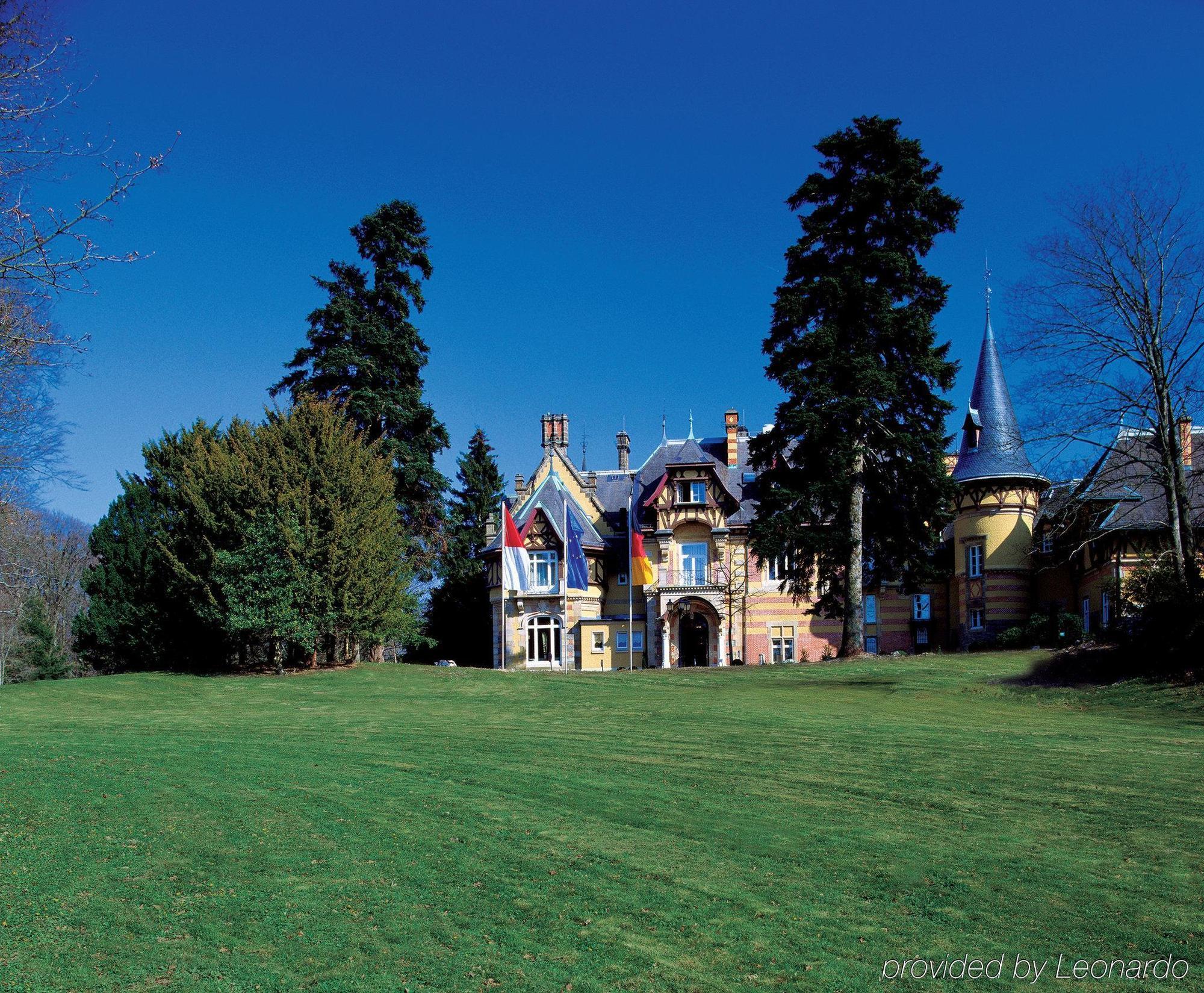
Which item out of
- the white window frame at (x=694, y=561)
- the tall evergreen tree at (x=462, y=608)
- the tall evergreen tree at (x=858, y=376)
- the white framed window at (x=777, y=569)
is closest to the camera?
the tall evergreen tree at (x=858, y=376)

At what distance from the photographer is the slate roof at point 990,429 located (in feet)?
141

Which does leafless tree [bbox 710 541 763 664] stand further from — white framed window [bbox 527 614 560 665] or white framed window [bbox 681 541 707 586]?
white framed window [bbox 527 614 560 665]

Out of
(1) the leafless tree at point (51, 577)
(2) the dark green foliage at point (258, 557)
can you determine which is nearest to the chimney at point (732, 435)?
(2) the dark green foliage at point (258, 557)

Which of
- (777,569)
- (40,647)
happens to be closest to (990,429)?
(777,569)

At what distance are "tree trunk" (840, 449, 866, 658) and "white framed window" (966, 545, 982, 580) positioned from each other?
1219 cm

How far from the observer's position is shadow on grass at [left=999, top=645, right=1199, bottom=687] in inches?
937

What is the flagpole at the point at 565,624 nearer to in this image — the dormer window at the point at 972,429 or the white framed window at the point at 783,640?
the white framed window at the point at 783,640

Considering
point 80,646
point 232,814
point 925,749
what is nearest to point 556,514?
point 80,646

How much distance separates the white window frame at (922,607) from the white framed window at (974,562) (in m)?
4.62

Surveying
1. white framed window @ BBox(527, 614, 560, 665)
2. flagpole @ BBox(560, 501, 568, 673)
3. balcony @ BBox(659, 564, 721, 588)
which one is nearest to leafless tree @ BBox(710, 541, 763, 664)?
balcony @ BBox(659, 564, 721, 588)

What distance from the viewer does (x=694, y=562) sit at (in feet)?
161

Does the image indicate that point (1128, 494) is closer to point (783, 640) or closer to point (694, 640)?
point (783, 640)

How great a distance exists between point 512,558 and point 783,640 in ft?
49.1

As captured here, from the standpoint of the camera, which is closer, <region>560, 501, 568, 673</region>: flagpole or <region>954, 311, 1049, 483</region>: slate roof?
<region>954, 311, 1049, 483</region>: slate roof
